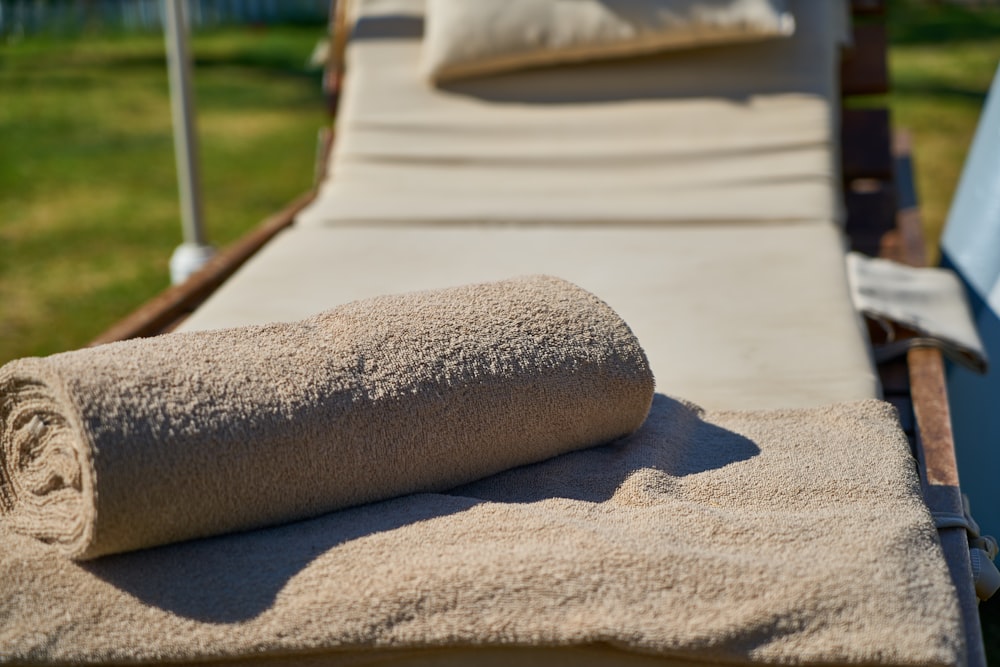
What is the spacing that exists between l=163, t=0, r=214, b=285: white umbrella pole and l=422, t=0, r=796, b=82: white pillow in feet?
1.72

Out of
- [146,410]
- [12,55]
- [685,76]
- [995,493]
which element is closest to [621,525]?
[146,410]

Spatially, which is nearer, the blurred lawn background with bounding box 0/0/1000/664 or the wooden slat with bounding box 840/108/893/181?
the wooden slat with bounding box 840/108/893/181

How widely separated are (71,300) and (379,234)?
118cm

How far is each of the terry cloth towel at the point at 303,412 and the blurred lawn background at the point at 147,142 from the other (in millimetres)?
797

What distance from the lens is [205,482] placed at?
92 centimetres

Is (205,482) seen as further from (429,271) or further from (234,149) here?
(234,149)

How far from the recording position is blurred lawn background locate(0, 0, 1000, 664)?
9.86 feet

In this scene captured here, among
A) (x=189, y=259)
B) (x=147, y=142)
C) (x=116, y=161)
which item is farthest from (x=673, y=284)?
(x=147, y=142)

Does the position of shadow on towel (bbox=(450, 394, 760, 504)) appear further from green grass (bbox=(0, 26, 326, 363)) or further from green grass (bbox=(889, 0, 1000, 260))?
green grass (bbox=(889, 0, 1000, 260))

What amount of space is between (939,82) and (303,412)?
15.3ft

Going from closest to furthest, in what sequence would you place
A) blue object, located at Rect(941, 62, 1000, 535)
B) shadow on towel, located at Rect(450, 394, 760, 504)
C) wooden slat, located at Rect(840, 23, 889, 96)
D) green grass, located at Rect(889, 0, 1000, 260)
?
shadow on towel, located at Rect(450, 394, 760, 504), blue object, located at Rect(941, 62, 1000, 535), wooden slat, located at Rect(840, 23, 889, 96), green grass, located at Rect(889, 0, 1000, 260)

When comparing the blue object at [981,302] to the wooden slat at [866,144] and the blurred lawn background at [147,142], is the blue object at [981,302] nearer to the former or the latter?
the blurred lawn background at [147,142]

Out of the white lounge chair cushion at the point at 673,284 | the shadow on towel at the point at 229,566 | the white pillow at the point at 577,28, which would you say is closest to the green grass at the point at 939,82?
the white pillow at the point at 577,28

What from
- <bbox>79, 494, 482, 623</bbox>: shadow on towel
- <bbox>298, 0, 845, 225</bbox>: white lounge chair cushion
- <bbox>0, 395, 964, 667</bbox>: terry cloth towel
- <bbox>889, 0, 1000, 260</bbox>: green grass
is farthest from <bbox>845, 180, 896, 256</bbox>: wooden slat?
<bbox>79, 494, 482, 623</bbox>: shadow on towel
